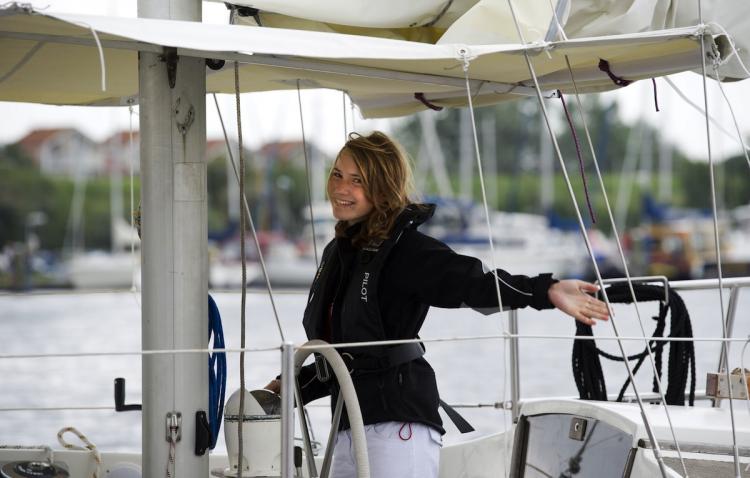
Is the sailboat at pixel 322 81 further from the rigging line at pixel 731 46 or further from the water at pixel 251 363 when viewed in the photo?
the water at pixel 251 363

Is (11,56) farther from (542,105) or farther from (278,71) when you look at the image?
(542,105)

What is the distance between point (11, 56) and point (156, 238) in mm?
873

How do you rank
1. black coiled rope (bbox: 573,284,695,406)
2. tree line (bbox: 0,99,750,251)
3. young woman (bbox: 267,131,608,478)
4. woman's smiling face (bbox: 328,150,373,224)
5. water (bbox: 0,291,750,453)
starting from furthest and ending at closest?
tree line (bbox: 0,99,750,251) → water (bbox: 0,291,750,453) → black coiled rope (bbox: 573,284,695,406) → woman's smiling face (bbox: 328,150,373,224) → young woman (bbox: 267,131,608,478)

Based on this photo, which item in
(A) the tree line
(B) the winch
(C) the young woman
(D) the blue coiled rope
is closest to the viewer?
(C) the young woman

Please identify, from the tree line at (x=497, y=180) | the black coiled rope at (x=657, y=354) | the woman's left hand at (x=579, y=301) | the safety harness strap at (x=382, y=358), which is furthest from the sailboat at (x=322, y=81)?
the tree line at (x=497, y=180)

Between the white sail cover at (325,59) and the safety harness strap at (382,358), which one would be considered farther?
the safety harness strap at (382,358)

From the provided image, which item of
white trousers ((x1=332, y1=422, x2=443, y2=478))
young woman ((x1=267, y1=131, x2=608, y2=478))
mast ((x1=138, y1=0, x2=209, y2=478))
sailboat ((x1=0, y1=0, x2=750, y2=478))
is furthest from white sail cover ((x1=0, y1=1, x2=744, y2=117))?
white trousers ((x1=332, y1=422, x2=443, y2=478))

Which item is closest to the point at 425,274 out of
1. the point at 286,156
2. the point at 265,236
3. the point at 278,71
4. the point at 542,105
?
the point at 542,105

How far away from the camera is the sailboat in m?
3.49

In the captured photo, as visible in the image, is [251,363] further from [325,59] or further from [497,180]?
[497,180]

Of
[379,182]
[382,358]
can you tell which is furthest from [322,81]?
[382,358]

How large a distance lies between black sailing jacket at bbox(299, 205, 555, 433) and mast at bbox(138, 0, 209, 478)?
570 millimetres

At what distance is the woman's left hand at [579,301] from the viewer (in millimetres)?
3152

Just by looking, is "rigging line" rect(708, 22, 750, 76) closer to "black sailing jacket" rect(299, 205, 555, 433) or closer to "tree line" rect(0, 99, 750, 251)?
"black sailing jacket" rect(299, 205, 555, 433)
